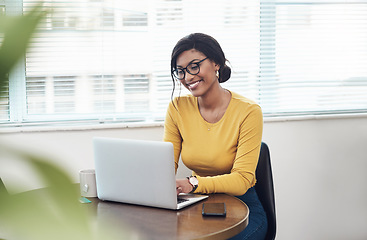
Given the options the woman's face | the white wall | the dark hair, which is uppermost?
the dark hair

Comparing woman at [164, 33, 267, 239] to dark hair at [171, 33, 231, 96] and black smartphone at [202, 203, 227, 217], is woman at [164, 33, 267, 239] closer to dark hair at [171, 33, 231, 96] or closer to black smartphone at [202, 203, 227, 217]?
dark hair at [171, 33, 231, 96]

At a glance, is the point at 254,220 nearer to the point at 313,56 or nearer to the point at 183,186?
the point at 183,186

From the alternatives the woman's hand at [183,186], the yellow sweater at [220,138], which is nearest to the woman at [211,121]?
the yellow sweater at [220,138]

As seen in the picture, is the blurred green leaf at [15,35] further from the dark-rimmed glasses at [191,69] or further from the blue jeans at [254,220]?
the dark-rimmed glasses at [191,69]

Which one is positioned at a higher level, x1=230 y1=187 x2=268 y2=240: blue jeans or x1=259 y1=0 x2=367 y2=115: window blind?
x1=259 y1=0 x2=367 y2=115: window blind

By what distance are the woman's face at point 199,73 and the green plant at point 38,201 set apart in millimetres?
1973

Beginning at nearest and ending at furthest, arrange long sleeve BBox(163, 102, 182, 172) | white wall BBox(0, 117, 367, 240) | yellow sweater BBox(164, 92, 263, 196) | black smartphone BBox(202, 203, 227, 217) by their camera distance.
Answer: black smartphone BBox(202, 203, 227, 217), yellow sweater BBox(164, 92, 263, 196), long sleeve BBox(163, 102, 182, 172), white wall BBox(0, 117, 367, 240)

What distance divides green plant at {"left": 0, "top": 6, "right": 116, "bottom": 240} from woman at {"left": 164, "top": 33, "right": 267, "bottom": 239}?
5.99 feet

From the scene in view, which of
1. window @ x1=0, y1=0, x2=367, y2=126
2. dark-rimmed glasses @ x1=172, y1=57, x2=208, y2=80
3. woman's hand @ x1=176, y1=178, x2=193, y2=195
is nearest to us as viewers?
woman's hand @ x1=176, y1=178, x2=193, y2=195

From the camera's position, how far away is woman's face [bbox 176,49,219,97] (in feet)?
6.91

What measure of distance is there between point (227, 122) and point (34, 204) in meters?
1.99

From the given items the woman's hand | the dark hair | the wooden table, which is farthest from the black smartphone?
the dark hair

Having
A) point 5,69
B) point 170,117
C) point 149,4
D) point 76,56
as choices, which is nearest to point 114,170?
point 170,117

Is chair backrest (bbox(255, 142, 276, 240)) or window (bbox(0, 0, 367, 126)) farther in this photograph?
window (bbox(0, 0, 367, 126))
